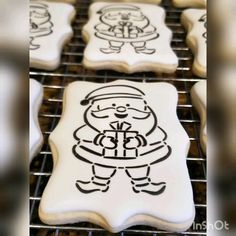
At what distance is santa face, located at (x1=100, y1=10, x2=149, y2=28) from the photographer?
85 centimetres

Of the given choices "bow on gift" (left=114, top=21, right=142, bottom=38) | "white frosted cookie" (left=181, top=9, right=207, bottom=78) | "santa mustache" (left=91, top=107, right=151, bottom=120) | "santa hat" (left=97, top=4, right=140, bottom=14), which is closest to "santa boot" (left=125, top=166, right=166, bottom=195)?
"santa mustache" (left=91, top=107, right=151, bottom=120)

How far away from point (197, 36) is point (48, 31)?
284 mm

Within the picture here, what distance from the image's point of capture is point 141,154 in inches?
21.6

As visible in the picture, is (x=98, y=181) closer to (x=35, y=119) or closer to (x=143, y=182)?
(x=143, y=182)

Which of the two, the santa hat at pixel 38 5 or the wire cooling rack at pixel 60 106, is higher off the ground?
the santa hat at pixel 38 5

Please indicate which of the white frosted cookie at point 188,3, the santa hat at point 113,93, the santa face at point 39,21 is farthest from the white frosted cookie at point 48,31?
the white frosted cookie at point 188,3

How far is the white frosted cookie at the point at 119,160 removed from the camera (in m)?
0.47

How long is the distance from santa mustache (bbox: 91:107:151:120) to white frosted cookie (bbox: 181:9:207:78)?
14cm

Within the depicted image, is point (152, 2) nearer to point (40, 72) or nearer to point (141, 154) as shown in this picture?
point (40, 72)

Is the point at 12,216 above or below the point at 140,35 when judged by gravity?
below

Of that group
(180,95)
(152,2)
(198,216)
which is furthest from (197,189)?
(152,2)

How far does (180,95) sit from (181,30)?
0.77 ft

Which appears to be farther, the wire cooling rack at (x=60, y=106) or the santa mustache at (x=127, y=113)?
the santa mustache at (x=127, y=113)

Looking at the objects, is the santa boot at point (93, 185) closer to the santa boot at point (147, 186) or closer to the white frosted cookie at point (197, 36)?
the santa boot at point (147, 186)
